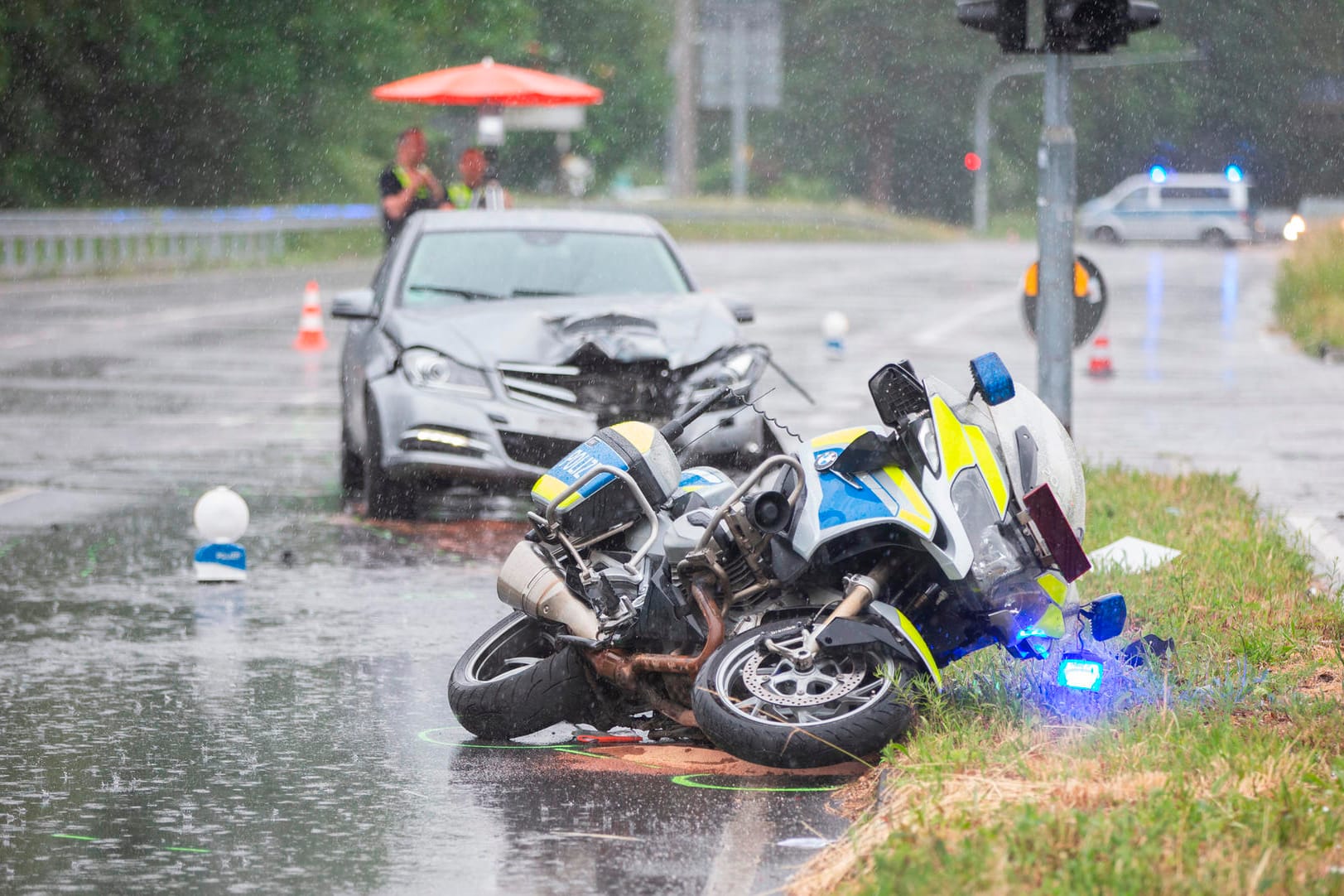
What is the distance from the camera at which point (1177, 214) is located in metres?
59.2

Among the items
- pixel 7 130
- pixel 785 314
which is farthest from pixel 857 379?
pixel 7 130

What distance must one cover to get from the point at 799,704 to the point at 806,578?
483mm

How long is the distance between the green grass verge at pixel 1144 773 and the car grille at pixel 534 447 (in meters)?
3.54

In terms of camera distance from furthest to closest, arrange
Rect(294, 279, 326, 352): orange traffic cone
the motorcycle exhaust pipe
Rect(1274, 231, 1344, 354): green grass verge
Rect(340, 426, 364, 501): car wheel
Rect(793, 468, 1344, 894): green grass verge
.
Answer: Rect(1274, 231, 1344, 354): green grass verge, Rect(294, 279, 326, 352): orange traffic cone, Rect(340, 426, 364, 501): car wheel, the motorcycle exhaust pipe, Rect(793, 468, 1344, 894): green grass verge

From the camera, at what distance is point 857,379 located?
1850cm

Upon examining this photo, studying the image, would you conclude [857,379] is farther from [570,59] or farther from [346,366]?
[570,59]

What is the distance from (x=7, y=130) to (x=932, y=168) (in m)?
54.4

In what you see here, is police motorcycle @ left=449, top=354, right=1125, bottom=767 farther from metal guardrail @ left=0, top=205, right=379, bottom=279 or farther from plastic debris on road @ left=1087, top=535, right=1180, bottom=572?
metal guardrail @ left=0, top=205, right=379, bottom=279

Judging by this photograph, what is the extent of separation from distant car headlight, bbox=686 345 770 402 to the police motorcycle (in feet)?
13.7

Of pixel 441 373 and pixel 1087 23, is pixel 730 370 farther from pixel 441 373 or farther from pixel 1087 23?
pixel 1087 23

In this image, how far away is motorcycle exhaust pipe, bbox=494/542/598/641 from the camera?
6.34m

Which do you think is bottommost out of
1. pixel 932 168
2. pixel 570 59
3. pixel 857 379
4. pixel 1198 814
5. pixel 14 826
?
pixel 932 168

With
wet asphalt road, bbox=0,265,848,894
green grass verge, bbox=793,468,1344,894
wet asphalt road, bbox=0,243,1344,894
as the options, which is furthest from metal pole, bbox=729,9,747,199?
green grass verge, bbox=793,468,1344,894

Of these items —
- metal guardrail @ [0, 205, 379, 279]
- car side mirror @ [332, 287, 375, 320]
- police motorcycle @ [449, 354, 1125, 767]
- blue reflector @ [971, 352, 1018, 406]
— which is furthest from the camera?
metal guardrail @ [0, 205, 379, 279]
